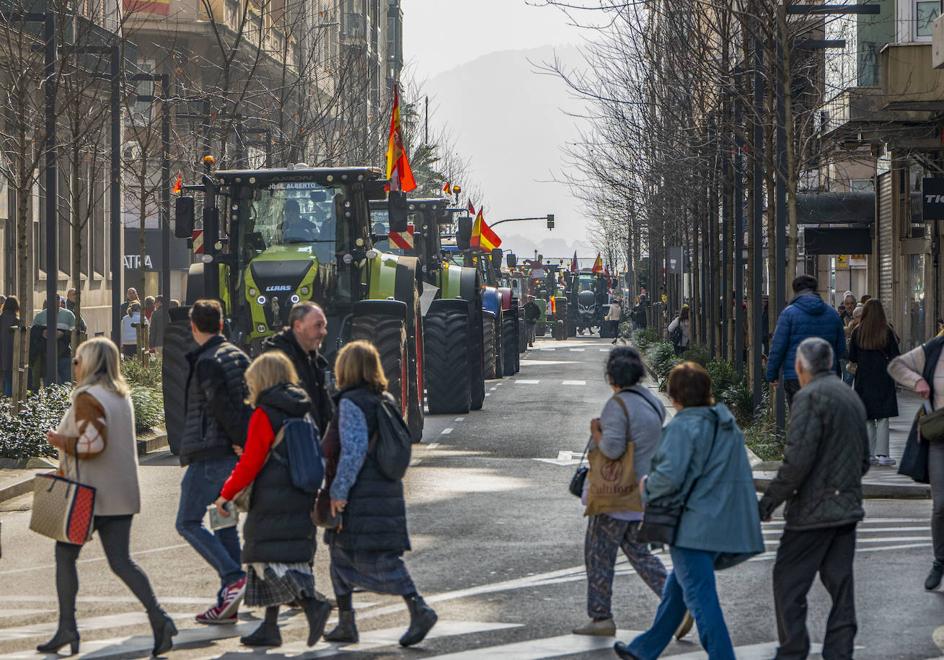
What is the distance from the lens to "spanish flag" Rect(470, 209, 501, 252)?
4031cm

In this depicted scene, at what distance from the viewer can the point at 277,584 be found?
9.48m

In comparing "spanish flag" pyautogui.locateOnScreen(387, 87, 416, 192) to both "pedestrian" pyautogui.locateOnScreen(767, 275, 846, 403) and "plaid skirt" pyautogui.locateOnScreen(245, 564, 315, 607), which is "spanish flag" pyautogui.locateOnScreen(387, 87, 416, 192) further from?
"plaid skirt" pyautogui.locateOnScreen(245, 564, 315, 607)

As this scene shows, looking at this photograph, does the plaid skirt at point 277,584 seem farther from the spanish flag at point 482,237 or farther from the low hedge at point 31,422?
the spanish flag at point 482,237

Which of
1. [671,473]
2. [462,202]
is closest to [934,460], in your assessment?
[671,473]

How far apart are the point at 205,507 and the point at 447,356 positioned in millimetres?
16097

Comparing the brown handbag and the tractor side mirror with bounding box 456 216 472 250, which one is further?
the tractor side mirror with bounding box 456 216 472 250

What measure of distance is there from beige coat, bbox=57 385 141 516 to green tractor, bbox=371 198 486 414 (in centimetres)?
1386

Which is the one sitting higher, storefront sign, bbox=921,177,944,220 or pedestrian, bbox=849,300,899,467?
storefront sign, bbox=921,177,944,220

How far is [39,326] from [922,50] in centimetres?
1413

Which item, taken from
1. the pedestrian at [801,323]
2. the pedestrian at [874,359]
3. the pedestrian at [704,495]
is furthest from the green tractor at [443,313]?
the pedestrian at [704,495]

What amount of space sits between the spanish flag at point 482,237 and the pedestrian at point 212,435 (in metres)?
28.7

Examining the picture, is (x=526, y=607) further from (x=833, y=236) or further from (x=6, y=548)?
(x=833, y=236)

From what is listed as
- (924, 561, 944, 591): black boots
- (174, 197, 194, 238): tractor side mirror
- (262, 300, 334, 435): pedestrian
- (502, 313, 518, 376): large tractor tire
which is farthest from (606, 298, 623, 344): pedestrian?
(262, 300, 334, 435): pedestrian

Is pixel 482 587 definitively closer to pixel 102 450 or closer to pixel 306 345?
pixel 306 345
